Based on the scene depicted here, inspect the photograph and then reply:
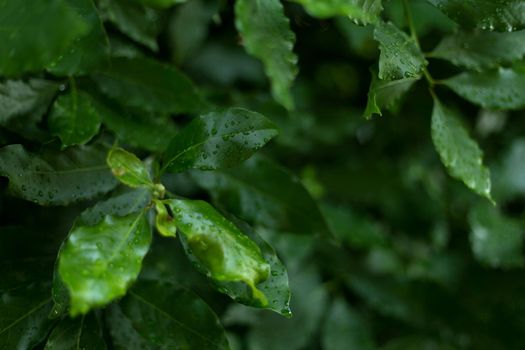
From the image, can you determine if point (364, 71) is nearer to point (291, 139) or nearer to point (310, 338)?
point (291, 139)

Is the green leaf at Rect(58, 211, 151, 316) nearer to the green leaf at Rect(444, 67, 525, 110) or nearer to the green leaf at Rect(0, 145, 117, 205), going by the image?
the green leaf at Rect(0, 145, 117, 205)

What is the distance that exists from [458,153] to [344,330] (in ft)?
1.84

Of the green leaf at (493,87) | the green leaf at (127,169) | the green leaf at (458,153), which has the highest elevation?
the green leaf at (493,87)

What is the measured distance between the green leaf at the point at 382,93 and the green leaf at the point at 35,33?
0.31m

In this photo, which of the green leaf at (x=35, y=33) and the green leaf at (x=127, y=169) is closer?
the green leaf at (x=35, y=33)

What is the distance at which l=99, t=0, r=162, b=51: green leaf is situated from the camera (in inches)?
35.9

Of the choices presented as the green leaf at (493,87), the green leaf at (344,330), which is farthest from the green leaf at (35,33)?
the green leaf at (344,330)

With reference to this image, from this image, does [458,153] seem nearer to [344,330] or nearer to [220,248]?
[220,248]

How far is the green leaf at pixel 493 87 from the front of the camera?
0.89 m

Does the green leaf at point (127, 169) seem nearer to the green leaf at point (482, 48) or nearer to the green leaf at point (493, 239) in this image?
the green leaf at point (482, 48)

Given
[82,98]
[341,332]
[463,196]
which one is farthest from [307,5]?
[463,196]

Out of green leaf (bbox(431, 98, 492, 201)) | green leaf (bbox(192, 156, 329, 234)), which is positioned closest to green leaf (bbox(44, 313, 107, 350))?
green leaf (bbox(192, 156, 329, 234))

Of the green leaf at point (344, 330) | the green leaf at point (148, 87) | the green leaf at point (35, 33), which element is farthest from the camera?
the green leaf at point (344, 330)

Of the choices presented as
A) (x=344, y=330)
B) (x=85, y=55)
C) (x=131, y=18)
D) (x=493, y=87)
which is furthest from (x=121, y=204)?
(x=344, y=330)
